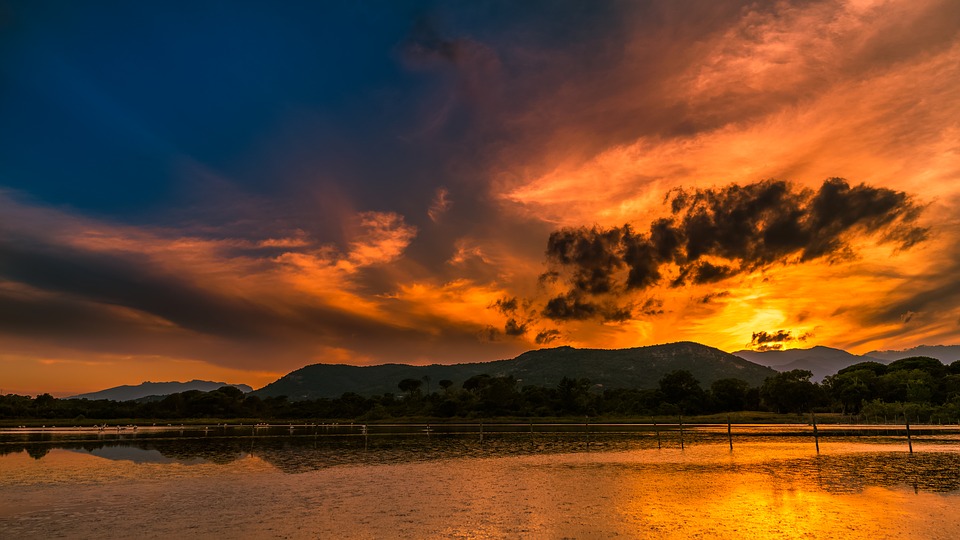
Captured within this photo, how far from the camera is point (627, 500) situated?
31500 mm

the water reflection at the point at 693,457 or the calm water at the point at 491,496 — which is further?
the water reflection at the point at 693,457

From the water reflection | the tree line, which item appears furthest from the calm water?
the tree line

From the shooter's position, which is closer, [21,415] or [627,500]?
[627,500]

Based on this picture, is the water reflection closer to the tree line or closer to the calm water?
the calm water

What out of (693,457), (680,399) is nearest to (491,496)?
(693,457)

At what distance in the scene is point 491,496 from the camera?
110 ft

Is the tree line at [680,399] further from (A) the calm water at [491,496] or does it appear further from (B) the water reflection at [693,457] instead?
(A) the calm water at [491,496]

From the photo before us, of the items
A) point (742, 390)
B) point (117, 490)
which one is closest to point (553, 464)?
point (117, 490)

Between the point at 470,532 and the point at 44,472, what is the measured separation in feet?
149

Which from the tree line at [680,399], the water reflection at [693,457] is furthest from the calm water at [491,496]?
the tree line at [680,399]

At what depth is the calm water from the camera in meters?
24.7

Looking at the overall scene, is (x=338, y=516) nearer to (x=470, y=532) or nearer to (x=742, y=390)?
(x=470, y=532)

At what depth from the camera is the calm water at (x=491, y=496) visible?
24672mm

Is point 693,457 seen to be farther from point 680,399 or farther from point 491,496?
point 680,399
